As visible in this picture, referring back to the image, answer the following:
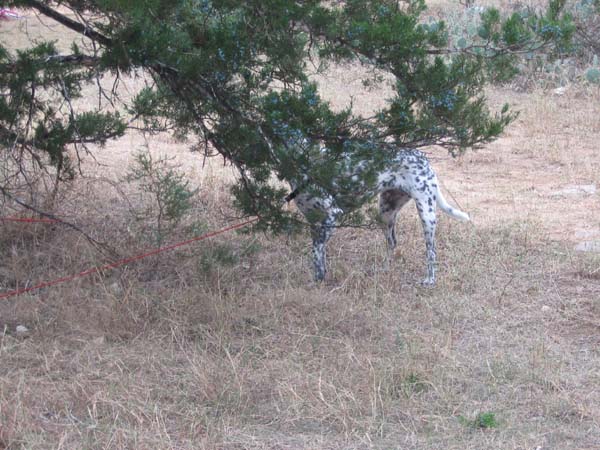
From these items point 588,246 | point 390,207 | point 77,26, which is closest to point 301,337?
point 390,207

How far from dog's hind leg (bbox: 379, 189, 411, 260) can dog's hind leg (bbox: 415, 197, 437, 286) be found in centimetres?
30

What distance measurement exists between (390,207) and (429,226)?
50 centimetres

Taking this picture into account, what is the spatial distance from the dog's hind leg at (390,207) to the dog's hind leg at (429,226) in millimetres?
299

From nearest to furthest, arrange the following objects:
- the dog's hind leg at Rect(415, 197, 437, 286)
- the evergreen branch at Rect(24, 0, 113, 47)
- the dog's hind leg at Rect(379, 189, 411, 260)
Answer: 1. the evergreen branch at Rect(24, 0, 113, 47)
2. the dog's hind leg at Rect(415, 197, 437, 286)
3. the dog's hind leg at Rect(379, 189, 411, 260)

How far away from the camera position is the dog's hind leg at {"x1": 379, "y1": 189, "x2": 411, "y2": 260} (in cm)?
730

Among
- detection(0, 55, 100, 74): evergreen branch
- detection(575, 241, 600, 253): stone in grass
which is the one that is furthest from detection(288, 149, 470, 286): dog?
detection(0, 55, 100, 74): evergreen branch

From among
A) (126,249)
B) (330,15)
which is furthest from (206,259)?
(330,15)

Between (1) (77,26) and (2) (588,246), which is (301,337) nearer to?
(1) (77,26)

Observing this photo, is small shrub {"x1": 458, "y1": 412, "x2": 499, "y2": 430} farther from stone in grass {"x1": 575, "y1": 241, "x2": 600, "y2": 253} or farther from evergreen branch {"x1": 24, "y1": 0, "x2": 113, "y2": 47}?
stone in grass {"x1": 575, "y1": 241, "x2": 600, "y2": 253}

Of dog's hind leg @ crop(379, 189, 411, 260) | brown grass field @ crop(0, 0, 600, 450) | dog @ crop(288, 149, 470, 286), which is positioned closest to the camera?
brown grass field @ crop(0, 0, 600, 450)

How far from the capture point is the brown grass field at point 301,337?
467cm

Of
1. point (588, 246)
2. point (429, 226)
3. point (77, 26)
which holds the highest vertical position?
point (77, 26)

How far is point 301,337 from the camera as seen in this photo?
5805 mm

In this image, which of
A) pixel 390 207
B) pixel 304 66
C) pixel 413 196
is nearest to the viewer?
pixel 304 66
